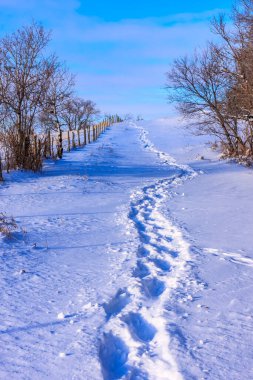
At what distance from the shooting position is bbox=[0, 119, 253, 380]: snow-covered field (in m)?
2.96

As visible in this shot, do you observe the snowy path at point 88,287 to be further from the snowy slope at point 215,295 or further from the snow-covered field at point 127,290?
the snowy slope at point 215,295

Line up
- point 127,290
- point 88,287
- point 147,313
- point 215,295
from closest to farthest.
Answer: point 147,313, point 215,295, point 127,290, point 88,287

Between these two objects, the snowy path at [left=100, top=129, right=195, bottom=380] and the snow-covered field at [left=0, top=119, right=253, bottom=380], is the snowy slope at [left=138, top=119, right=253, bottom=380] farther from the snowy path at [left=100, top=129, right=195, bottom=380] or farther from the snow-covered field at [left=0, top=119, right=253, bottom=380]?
the snowy path at [left=100, top=129, right=195, bottom=380]

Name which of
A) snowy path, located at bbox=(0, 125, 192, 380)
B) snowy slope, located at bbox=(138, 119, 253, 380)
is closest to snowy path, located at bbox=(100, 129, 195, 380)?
snowy path, located at bbox=(0, 125, 192, 380)

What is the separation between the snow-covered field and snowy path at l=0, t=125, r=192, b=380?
12mm

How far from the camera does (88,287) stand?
173 inches

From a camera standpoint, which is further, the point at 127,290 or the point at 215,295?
the point at 127,290

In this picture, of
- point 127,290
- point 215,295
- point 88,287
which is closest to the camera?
point 215,295

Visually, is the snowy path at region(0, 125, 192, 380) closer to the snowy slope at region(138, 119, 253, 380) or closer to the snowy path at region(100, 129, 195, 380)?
the snowy path at region(100, 129, 195, 380)

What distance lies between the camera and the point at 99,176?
13.8 meters

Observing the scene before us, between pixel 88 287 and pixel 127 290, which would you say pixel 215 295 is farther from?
pixel 88 287

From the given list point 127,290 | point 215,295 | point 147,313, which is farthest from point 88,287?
point 215,295

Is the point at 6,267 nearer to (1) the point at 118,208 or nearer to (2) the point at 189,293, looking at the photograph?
(2) the point at 189,293

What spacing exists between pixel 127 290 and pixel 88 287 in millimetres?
445
